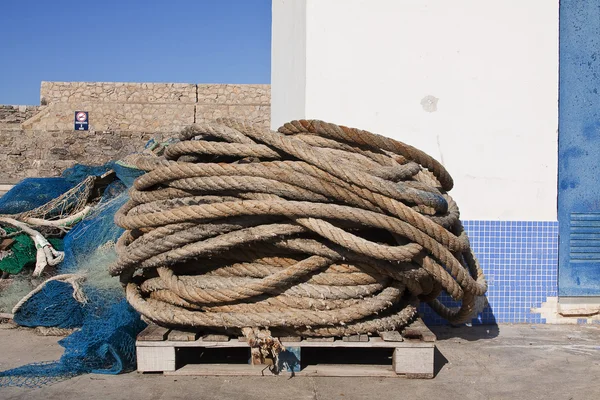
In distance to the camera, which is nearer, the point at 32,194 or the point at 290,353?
the point at 290,353

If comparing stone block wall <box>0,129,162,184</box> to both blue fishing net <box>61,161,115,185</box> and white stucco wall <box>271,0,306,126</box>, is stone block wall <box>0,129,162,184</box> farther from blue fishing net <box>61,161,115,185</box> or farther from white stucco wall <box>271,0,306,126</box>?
white stucco wall <box>271,0,306,126</box>

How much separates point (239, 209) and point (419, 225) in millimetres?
933

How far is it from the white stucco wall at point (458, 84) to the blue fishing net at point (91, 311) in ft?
5.89

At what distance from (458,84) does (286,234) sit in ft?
7.57

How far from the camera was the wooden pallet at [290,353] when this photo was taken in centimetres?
338

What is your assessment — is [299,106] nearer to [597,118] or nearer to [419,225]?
[419,225]

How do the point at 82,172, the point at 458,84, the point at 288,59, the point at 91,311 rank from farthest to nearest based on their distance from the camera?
the point at 82,172 → the point at 288,59 → the point at 458,84 → the point at 91,311

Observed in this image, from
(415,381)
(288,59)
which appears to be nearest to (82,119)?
(288,59)

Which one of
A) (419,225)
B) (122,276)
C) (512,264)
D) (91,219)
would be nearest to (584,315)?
(512,264)

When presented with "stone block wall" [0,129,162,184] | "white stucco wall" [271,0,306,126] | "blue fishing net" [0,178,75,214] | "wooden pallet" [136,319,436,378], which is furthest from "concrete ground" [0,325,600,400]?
"stone block wall" [0,129,162,184]

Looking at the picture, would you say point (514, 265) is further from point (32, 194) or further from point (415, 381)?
point (32, 194)

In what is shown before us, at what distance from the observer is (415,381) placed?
11.1 ft

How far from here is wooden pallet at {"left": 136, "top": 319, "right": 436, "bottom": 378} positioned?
3.38m

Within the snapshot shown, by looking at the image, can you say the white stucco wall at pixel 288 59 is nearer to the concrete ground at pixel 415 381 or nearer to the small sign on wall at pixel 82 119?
the concrete ground at pixel 415 381
